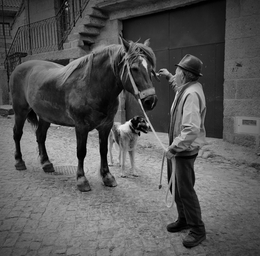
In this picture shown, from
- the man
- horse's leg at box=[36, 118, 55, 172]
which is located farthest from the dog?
the man

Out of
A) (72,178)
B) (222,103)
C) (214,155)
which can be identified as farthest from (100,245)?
(222,103)

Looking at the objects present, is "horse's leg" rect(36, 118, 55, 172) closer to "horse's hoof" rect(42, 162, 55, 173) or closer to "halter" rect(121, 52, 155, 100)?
"horse's hoof" rect(42, 162, 55, 173)

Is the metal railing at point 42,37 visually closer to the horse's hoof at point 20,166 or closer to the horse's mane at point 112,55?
the horse's hoof at point 20,166

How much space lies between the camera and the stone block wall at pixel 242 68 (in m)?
5.43

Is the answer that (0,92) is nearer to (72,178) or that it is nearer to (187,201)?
(72,178)

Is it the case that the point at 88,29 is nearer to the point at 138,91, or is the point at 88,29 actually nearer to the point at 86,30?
the point at 86,30

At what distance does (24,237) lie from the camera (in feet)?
8.78

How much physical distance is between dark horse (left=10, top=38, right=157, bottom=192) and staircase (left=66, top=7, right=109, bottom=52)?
3870mm

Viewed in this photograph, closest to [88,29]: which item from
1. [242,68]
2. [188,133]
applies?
[242,68]

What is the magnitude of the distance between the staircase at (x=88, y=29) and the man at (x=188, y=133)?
6439 mm

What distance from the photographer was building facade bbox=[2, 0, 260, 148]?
5555mm

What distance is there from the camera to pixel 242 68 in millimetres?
5648

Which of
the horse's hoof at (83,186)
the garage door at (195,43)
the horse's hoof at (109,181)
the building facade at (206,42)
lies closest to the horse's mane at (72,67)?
the building facade at (206,42)

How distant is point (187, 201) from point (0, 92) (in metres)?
15.1
